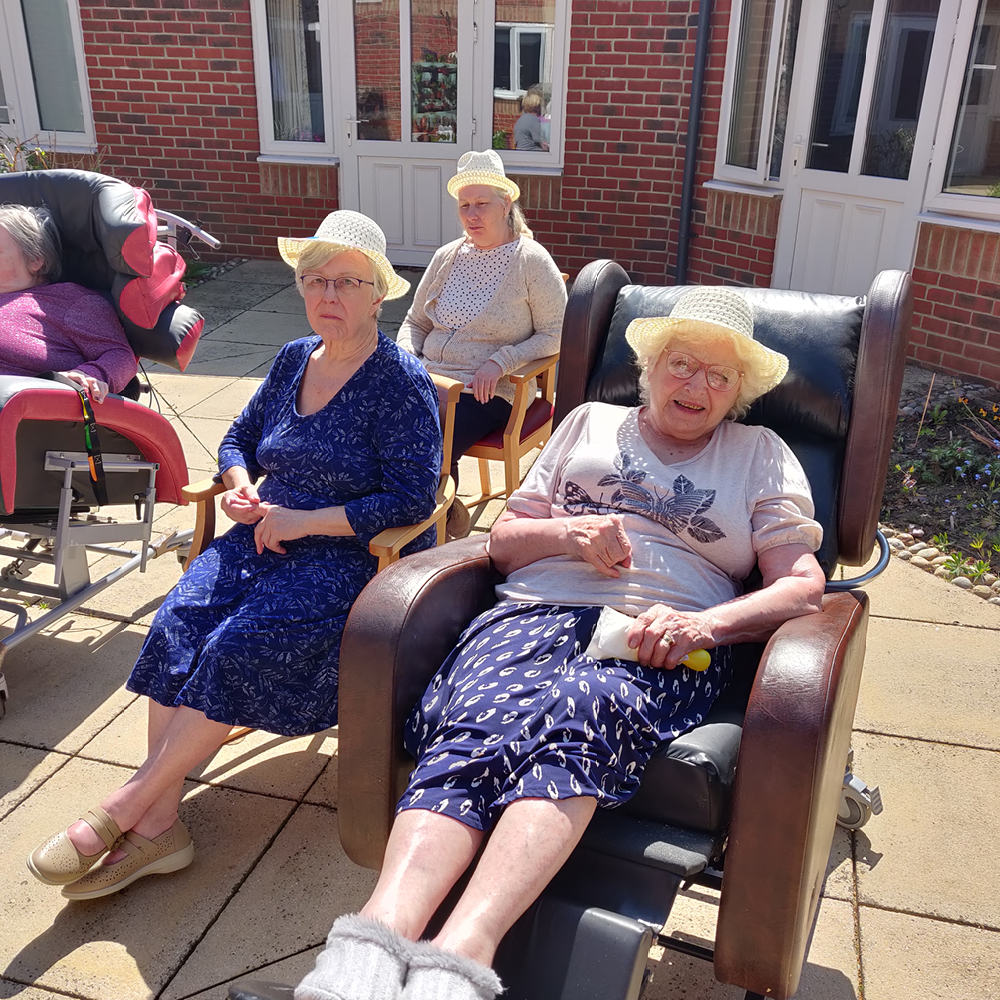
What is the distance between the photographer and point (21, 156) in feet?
24.1

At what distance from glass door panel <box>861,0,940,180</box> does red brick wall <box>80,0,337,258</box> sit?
12.3ft

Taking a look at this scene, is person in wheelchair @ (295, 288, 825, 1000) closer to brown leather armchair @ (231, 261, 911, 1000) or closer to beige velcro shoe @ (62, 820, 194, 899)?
brown leather armchair @ (231, 261, 911, 1000)

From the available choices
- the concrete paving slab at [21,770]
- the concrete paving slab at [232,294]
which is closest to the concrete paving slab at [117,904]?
the concrete paving slab at [21,770]

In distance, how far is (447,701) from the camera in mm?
1758

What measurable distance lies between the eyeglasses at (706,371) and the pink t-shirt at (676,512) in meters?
0.12

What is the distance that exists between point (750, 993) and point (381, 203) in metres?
6.42

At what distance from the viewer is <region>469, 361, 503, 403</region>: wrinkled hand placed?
3.26 metres

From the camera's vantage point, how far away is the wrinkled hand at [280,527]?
2207 mm

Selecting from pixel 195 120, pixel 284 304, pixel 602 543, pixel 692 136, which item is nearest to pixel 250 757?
pixel 602 543

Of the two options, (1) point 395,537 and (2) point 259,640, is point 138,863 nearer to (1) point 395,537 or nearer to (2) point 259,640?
(2) point 259,640

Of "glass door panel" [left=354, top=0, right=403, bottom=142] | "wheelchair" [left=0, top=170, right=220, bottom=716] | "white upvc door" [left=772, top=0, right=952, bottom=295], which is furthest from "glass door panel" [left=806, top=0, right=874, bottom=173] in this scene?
"wheelchair" [left=0, top=170, right=220, bottom=716]

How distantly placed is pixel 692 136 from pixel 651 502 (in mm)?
4884

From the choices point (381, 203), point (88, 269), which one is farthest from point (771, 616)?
point (381, 203)

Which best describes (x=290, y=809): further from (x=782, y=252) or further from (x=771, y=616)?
(x=782, y=252)
